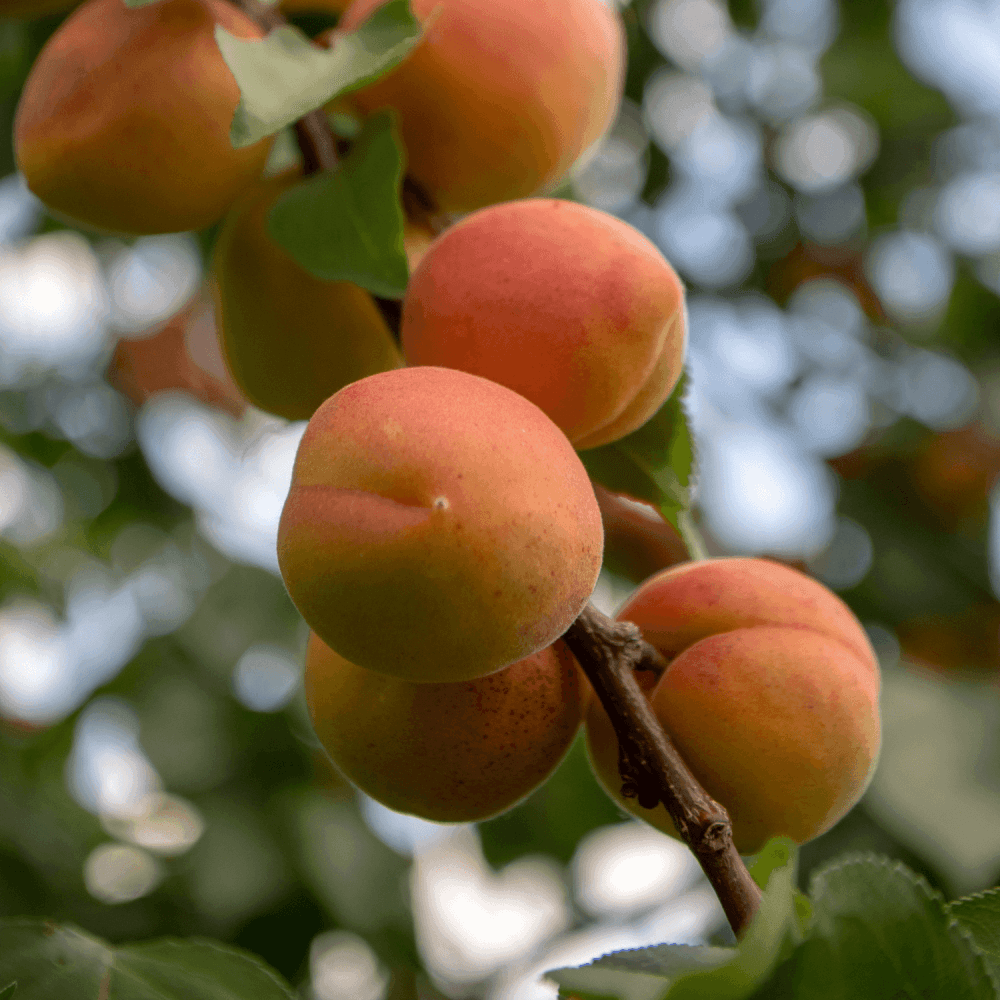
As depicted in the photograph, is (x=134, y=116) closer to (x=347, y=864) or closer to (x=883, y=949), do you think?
(x=883, y=949)

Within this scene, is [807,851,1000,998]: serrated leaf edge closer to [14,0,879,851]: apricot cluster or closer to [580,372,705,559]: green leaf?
[14,0,879,851]: apricot cluster

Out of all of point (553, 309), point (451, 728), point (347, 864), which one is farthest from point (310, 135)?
point (347, 864)

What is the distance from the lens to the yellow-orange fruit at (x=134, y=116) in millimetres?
676

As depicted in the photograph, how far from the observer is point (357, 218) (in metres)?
0.67

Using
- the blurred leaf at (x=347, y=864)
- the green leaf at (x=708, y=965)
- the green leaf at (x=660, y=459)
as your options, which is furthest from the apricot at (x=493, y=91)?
the blurred leaf at (x=347, y=864)

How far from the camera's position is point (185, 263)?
179cm

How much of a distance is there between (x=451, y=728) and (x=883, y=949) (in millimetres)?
231

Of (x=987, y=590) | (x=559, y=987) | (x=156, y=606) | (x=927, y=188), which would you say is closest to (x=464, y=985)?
(x=156, y=606)

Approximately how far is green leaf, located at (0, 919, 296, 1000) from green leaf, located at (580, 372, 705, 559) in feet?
1.24

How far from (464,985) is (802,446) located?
1059 mm

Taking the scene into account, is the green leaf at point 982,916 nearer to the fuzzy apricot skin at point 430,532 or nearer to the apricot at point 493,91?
the fuzzy apricot skin at point 430,532

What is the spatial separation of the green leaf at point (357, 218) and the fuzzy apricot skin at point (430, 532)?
0.21 m

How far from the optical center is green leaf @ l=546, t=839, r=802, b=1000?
375mm

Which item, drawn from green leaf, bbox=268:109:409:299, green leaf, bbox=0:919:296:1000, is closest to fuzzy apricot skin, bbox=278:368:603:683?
green leaf, bbox=268:109:409:299
